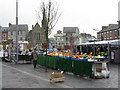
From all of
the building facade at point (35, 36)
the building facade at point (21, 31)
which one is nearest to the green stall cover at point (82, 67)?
the building facade at point (35, 36)

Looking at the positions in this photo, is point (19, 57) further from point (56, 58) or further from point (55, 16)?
point (56, 58)

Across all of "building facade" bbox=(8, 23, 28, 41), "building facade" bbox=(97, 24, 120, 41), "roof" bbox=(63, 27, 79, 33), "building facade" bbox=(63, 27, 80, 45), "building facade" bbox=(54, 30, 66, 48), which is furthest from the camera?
"building facade" bbox=(54, 30, 66, 48)

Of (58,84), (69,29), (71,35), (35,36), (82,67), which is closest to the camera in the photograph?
(58,84)

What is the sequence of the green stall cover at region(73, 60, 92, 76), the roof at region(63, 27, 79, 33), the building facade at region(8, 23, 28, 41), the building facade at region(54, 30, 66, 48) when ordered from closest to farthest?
the green stall cover at region(73, 60, 92, 76) < the building facade at region(8, 23, 28, 41) < the roof at region(63, 27, 79, 33) < the building facade at region(54, 30, 66, 48)

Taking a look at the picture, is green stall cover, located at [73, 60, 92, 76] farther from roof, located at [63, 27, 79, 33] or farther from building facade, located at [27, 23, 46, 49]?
roof, located at [63, 27, 79, 33]

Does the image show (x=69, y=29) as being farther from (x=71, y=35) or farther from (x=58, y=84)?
(x=58, y=84)

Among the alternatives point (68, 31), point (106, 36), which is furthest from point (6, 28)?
point (106, 36)

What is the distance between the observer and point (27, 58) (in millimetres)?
26344

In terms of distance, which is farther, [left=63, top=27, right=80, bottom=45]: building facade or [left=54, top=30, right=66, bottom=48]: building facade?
[left=54, top=30, right=66, bottom=48]: building facade

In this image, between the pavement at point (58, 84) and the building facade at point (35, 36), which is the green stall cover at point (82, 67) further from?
the building facade at point (35, 36)

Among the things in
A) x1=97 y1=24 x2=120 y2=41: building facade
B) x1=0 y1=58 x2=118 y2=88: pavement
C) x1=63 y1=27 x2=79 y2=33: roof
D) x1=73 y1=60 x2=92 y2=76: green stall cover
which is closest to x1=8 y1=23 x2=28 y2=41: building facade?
x1=63 y1=27 x2=79 y2=33: roof

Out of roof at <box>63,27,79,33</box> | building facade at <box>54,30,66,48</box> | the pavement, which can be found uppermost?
roof at <box>63,27,79,33</box>


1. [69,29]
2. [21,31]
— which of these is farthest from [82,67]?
[69,29]

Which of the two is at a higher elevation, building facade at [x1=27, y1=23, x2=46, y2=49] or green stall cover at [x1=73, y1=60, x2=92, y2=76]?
building facade at [x1=27, y1=23, x2=46, y2=49]
